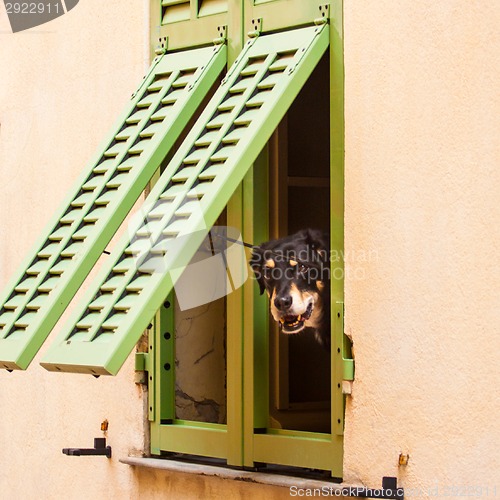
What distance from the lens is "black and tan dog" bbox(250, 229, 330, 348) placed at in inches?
234

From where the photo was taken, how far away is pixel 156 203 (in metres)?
5.52

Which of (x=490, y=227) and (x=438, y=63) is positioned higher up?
(x=438, y=63)

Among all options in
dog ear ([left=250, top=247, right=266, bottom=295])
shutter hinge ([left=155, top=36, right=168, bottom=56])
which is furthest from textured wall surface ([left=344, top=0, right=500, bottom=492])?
shutter hinge ([left=155, top=36, right=168, bottom=56])

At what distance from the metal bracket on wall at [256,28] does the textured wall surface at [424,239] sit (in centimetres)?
52

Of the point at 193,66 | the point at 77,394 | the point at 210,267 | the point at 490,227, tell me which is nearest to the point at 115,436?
the point at 77,394

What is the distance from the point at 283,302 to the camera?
5914 mm

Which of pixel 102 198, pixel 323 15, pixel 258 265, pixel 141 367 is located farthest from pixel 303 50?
pixel 141 367

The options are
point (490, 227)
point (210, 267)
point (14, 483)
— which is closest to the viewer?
point (490, 227)

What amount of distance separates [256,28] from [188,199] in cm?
107

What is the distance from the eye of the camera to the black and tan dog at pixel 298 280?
5.95m

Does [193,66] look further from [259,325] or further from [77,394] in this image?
[77,394]

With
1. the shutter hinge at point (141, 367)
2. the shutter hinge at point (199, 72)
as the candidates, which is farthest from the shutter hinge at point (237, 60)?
the shutter hinge at point (141, 367)

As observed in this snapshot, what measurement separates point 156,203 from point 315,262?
84 cm

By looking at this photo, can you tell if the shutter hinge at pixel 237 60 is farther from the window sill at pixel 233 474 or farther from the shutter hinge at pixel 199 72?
the window sill at pixel 233 474
